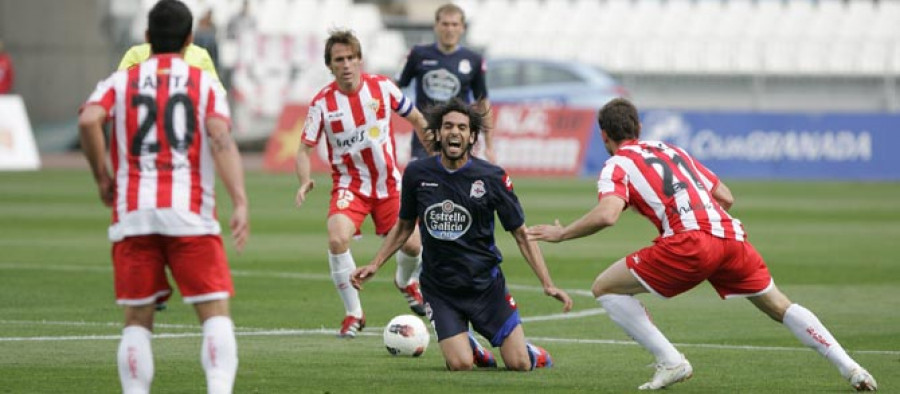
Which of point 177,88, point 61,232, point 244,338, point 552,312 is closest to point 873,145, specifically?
point 61,232

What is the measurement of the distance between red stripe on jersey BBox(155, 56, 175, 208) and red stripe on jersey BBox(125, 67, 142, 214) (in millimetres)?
86

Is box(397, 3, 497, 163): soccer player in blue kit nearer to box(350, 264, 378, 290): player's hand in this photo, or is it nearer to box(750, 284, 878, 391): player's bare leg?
box(350, 264, 378, 290): player's hand

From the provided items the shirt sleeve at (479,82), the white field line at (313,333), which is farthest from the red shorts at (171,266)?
the shirt sleeve at (479,82)

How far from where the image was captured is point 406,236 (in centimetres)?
967

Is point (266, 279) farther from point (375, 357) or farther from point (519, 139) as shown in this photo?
point (519, 139)

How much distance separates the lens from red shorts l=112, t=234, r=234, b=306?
7.21m

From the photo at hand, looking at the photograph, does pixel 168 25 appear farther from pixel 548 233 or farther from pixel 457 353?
pixel 457 353

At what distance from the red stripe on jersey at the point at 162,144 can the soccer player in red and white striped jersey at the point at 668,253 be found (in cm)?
225

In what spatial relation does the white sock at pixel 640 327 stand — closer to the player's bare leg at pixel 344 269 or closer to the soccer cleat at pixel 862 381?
the soccer cleat at pixel 862 381

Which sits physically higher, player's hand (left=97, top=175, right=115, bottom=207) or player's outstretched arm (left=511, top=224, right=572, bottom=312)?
player's hand (left=97, top=175, right=115, bottom=207)

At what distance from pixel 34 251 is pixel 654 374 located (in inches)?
390

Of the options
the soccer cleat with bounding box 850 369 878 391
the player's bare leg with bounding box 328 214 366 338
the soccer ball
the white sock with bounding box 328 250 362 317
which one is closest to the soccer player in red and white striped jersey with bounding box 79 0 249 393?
the soccer ball

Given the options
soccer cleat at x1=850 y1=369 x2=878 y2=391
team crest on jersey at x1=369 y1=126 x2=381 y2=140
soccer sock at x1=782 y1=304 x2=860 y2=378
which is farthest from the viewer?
team crest on jersey at x1=369 y1=126 x2=381 y2=140

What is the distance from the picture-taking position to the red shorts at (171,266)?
721 centimetres
